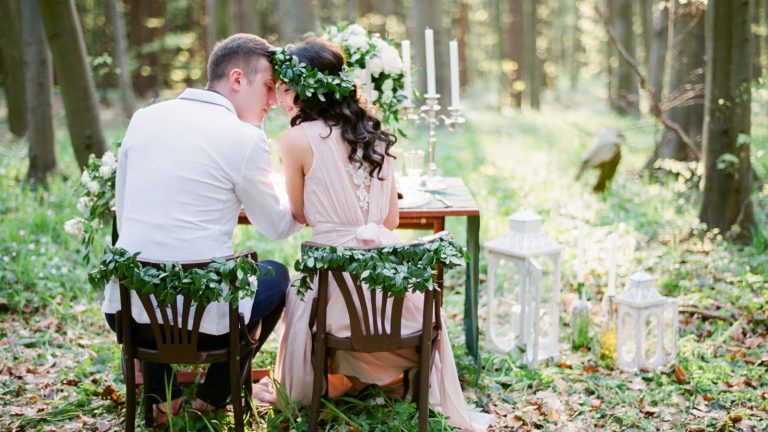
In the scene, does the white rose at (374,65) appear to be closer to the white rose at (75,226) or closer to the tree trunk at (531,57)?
the white rose at (75,226)

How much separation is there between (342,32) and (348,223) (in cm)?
129

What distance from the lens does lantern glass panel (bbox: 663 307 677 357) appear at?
3.94m

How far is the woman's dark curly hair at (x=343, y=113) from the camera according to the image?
10.2 ft

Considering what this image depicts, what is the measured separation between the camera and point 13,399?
3.57 meters

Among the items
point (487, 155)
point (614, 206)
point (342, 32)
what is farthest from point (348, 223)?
point (487, 155)

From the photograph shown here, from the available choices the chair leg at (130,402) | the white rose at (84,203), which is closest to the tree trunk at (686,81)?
the white rose at (84,203)

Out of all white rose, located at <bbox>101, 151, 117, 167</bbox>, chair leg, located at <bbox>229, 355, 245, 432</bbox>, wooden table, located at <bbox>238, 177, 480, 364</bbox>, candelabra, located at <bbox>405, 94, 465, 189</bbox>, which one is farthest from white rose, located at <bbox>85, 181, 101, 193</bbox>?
candelabra, located at <bbox>405, 94, 465, 189</bbox>

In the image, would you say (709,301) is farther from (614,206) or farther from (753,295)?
(614,206)

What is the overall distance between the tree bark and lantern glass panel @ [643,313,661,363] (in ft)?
19.2

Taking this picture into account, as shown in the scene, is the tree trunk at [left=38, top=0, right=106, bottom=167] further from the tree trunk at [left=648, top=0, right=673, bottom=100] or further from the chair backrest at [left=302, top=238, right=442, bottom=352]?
the tree trunk at [left=648, top=0, right=673, bottom=100]

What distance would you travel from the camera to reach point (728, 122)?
5.45m

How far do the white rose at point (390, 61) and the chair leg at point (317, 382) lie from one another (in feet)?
5.48

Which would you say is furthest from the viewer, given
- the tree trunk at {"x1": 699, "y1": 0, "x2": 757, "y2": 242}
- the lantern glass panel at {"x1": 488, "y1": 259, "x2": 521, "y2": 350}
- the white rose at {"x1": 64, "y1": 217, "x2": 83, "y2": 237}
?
the tree trunk at {"x1": 699, "y1": 0, "x2": 757, "y2": 242}

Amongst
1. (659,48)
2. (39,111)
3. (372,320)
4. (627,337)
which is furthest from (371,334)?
(659,48)
